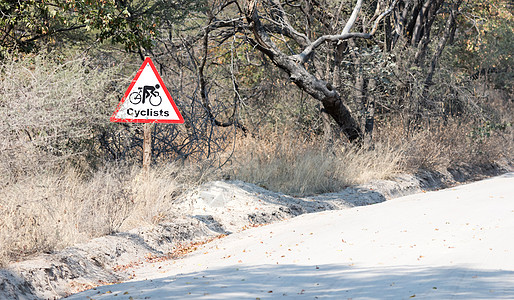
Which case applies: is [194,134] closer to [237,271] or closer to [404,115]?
[237,271]

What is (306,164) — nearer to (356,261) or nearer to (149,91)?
(149,91)

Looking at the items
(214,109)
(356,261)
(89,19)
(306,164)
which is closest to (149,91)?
(89,19)

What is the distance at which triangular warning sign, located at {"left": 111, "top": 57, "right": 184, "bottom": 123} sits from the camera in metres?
10.5

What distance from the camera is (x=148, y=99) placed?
1062cm

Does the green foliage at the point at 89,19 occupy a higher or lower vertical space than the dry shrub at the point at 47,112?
higher

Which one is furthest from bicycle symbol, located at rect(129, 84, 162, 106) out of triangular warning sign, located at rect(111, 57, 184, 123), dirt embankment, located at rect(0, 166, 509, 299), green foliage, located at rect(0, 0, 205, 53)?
green foliage, located at rect(0, 0, 205, 53)

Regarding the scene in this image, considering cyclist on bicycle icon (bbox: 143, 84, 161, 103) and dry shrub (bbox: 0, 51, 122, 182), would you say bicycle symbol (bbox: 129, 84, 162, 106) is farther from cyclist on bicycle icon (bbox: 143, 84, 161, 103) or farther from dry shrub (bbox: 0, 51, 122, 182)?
dry shrub (bbox: 0, 51, 122, 182)

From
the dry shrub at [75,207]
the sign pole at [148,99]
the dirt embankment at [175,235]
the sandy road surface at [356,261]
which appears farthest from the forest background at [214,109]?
the sandy road surface at [356,261]

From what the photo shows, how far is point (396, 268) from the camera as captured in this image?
684 centimetres

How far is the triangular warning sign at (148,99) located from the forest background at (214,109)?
35.2 inches

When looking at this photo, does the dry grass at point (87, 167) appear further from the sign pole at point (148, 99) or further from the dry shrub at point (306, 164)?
→ the sign pole at point (148, 99)

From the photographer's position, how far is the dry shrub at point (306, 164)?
14.3 metres

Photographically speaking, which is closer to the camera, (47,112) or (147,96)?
(147,96)

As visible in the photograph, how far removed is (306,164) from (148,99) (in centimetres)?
514
